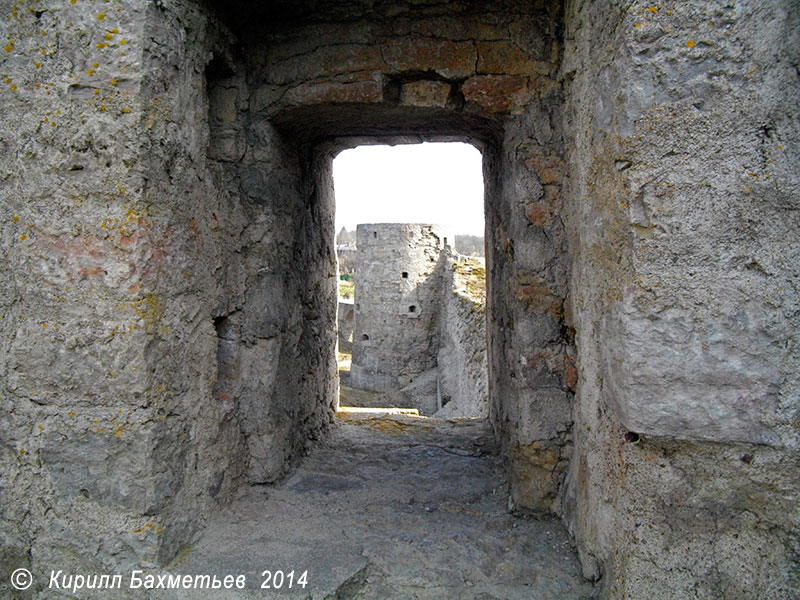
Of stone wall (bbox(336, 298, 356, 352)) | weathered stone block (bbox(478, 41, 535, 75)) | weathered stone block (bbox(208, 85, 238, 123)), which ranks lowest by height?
stone wall (bbox(336, 298, 356, 352))

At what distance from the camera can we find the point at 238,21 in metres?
2.00

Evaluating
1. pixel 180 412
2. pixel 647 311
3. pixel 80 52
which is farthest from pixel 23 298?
pixel 647 311

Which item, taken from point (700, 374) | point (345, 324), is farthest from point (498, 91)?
point (345, 324)

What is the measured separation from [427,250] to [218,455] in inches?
389

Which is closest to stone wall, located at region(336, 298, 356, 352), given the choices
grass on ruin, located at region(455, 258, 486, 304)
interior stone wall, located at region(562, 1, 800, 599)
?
grass on ruin, located at region(455, 258, 486, 304)

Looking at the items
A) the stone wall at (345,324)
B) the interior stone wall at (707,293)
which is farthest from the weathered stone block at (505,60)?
the stone wall at (345,324)

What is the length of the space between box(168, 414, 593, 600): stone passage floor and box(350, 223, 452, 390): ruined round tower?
8.88m

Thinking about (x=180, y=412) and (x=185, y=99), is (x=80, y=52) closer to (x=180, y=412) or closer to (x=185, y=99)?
(x=185, y=99)

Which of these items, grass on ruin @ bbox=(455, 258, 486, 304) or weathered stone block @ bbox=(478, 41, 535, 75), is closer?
weathered stone block @ bbox=(478, 41, 535, 75)

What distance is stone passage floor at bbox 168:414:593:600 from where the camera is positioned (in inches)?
66.0

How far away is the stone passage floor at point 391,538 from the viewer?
168 centimetres

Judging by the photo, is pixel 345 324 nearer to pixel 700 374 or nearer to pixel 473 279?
pixel 473 279

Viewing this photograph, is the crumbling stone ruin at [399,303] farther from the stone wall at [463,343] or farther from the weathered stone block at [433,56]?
the weathered stone block at [433,56]

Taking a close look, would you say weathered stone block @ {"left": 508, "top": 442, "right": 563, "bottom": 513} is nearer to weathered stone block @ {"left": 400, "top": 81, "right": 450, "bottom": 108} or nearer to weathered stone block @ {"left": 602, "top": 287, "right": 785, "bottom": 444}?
weathered stone block @ {"left": 602, "top": 287, "right": 785, "bottom": 444}
